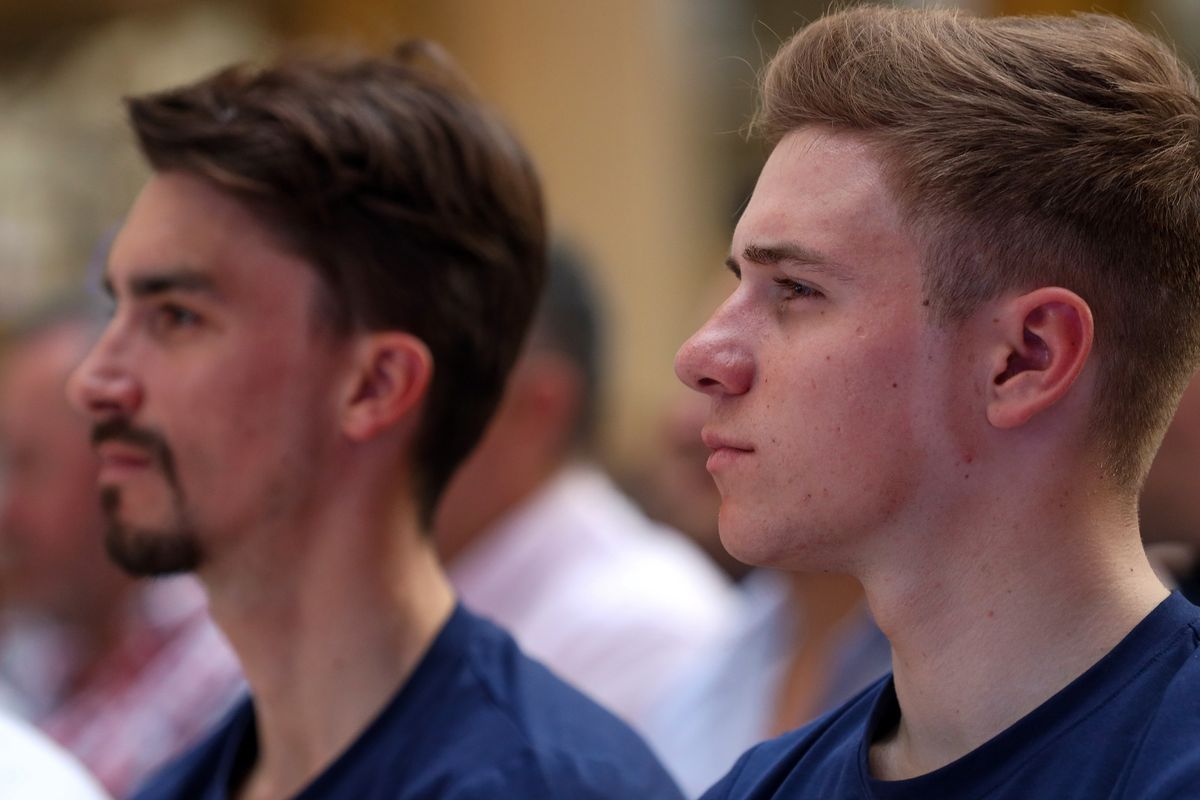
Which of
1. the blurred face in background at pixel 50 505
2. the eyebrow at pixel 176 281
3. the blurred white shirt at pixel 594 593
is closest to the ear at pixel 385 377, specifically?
the eyebrow at pixel 176 281

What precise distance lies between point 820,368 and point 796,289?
88 millimetres

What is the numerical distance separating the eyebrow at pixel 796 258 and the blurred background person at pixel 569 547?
162cm

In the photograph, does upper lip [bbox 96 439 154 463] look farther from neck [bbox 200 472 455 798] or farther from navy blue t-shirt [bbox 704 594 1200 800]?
navy blue t-shirt [bbox 704 594 1200 800]

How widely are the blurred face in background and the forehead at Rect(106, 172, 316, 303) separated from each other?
1623mm

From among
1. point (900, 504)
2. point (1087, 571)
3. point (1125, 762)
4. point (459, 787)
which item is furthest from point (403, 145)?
point (1125, 762)

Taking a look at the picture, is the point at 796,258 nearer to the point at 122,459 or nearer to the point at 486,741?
the point at 486,741

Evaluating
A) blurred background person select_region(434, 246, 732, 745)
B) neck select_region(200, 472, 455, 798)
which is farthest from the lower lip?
blurred background person select_region(434, 246, 732, 745)

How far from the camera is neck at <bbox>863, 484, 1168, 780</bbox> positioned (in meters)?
1.23

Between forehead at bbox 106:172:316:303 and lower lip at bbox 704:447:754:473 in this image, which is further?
forehead at bbox 106:172:316:303

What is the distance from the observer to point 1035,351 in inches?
49.0

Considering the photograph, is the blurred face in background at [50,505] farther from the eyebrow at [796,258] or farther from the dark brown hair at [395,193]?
the eyebrow at [796,258]

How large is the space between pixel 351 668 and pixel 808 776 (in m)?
0.71

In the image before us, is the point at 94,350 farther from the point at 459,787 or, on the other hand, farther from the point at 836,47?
the point at 836,47

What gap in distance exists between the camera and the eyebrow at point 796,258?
129cm
